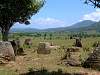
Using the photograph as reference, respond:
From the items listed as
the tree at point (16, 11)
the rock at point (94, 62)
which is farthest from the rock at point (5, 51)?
the tree at point (16, 11)

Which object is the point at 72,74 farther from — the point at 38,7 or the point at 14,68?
the point at 38,7

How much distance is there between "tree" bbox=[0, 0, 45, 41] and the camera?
36.9 metres

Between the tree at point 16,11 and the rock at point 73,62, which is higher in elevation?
the tree at point 16,11

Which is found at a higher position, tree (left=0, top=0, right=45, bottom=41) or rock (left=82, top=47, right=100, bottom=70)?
tree (left=0, top=0, right=45, bottom=41)

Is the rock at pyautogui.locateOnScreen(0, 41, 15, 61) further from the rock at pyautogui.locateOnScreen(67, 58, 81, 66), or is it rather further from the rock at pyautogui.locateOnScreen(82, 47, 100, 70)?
the rock at pyautogui.locateOnScreen(82, 47, 100, 70)

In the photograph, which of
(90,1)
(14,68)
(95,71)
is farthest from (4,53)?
(90,1)

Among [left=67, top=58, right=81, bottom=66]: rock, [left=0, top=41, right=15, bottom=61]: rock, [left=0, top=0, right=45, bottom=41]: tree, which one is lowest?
[left=67, top=58, right=81, bottom=66]: rock

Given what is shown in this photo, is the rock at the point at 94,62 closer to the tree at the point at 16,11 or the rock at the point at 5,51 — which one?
the rock at the point at 5,51

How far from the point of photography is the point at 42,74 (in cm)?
1986

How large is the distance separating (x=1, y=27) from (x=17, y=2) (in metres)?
6.71

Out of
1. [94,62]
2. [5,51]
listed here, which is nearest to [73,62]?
[94,62]

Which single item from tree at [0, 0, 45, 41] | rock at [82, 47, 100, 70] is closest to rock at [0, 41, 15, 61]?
rock at [82, 47, 100, 70]

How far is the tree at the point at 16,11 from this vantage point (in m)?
36.9

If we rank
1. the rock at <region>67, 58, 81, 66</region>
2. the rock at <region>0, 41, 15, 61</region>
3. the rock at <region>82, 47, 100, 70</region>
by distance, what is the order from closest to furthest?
1. the rock at <region>82, 47, 100, 70</region>
2. the rock at <region>67, 58, 81, 66</region>
3. the rock at <region>0, 41, 15, 61</region>
